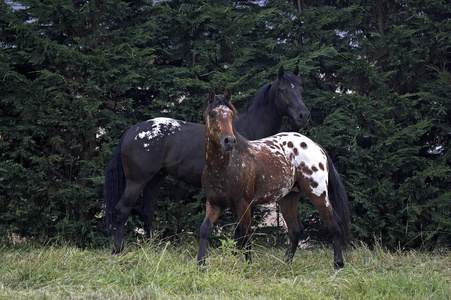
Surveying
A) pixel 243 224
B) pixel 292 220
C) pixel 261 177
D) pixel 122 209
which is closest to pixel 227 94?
pixel 261 177

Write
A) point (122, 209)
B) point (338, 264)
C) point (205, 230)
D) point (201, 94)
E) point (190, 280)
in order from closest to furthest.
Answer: point (190, 280) → point (205, 230) → point (338, 264) → point (122, 209) → point (201, 94)

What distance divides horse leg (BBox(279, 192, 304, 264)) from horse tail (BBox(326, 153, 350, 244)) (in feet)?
1.67

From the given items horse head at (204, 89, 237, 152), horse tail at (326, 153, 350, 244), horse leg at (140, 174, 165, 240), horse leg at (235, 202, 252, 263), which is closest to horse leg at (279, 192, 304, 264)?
horse tail at (326, 153, 350, 244)

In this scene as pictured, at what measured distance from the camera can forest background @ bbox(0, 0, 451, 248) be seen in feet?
24.4

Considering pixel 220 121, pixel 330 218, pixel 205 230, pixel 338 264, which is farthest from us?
pixel 330 218

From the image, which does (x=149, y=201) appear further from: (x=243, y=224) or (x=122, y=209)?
(x=243, y=224)

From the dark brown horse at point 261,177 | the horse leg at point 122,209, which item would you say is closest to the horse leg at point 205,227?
the dark brown horse at point 261,177

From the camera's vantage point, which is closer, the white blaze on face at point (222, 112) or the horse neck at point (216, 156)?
the white blaze on face at point (222, 112)

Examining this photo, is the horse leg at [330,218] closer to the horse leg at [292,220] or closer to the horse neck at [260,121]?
the horse leg at [292,220]

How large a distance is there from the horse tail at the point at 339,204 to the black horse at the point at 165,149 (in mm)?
934

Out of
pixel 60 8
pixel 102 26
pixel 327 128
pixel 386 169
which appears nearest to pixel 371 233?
pixel 386 169

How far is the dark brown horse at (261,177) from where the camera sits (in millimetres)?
5195

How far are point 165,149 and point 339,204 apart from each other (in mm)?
2654

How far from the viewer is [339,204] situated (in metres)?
6.17
